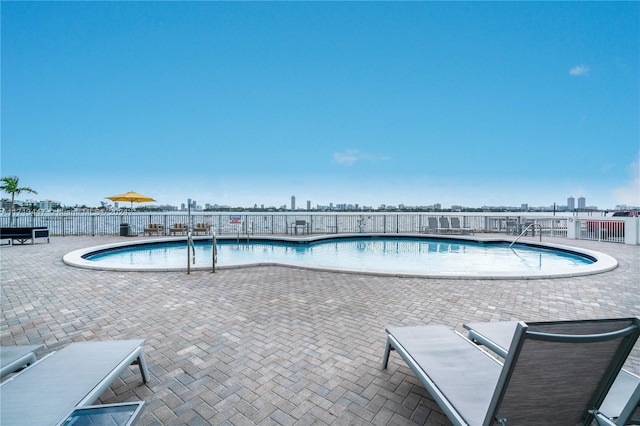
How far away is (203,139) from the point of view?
88.0 feet

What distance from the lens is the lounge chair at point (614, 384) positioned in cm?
144

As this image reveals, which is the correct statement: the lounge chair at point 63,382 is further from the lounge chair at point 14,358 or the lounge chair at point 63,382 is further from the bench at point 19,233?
the bench at point 19,233

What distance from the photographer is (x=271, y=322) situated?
383 cm

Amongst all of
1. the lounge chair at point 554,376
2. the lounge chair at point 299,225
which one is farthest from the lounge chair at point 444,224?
the lounge chair at point 554,376

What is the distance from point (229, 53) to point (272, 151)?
43.8ft

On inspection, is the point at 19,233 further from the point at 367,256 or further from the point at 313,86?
the point at 313,86

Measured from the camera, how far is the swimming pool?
7254mm

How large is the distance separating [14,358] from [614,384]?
14.2 feet

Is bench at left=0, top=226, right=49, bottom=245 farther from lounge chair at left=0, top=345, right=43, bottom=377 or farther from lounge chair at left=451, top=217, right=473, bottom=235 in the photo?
lounge chair at left=451, top=217, right=473, bottom=235

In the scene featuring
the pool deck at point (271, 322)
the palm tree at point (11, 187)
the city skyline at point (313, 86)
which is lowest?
the pool deck at point (271, 322)

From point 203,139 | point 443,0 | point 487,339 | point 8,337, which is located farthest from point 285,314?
point 203,139

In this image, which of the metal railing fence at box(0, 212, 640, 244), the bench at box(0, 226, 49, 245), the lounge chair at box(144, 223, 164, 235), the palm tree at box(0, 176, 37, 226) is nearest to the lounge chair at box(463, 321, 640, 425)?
the metal railing fence at box(0, 212, 640, 244)

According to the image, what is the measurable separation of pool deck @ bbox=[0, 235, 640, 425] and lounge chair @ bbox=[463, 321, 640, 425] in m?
0.74

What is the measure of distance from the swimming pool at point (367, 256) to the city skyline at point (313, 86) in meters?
4.42
